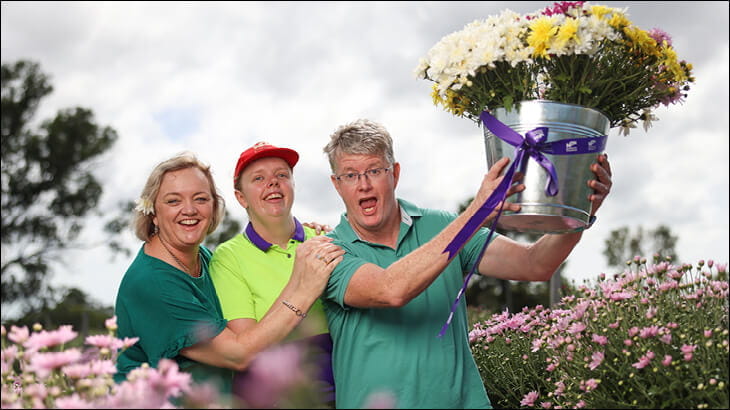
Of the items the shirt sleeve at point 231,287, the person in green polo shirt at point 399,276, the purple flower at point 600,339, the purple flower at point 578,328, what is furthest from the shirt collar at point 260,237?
the purple flower at point 600,339

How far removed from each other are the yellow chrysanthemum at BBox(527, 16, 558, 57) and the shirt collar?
1824 millimetres

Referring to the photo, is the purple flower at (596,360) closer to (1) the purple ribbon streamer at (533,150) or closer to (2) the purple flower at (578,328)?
(2) the purple flower at (578,328)

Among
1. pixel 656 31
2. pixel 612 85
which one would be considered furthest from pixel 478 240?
pixel 656 31

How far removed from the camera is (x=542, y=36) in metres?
2.97

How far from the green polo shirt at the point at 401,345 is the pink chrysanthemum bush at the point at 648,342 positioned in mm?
609

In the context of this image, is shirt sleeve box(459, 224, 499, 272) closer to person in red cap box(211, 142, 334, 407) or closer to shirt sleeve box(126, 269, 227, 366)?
person in red cap box(211, 142, 334, 407)

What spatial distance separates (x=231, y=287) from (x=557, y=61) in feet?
6.54

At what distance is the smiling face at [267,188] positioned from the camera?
4.09 meters

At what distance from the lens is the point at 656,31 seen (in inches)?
130

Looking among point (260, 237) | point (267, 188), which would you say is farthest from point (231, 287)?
point (267, 188)

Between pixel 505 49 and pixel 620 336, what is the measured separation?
1.47 meters

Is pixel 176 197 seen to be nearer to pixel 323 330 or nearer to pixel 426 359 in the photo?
pixel 323 330

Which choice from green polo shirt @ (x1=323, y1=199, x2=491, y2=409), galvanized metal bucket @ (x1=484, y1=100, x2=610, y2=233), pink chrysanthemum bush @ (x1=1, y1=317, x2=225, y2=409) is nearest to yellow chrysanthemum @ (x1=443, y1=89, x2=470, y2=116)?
galvanized metal bucket @ (x1=484, y1=100, x2=610, y2=233)

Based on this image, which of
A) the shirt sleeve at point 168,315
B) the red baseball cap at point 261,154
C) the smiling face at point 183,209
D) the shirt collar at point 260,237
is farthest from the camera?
the red baseball cap at point 261,154
